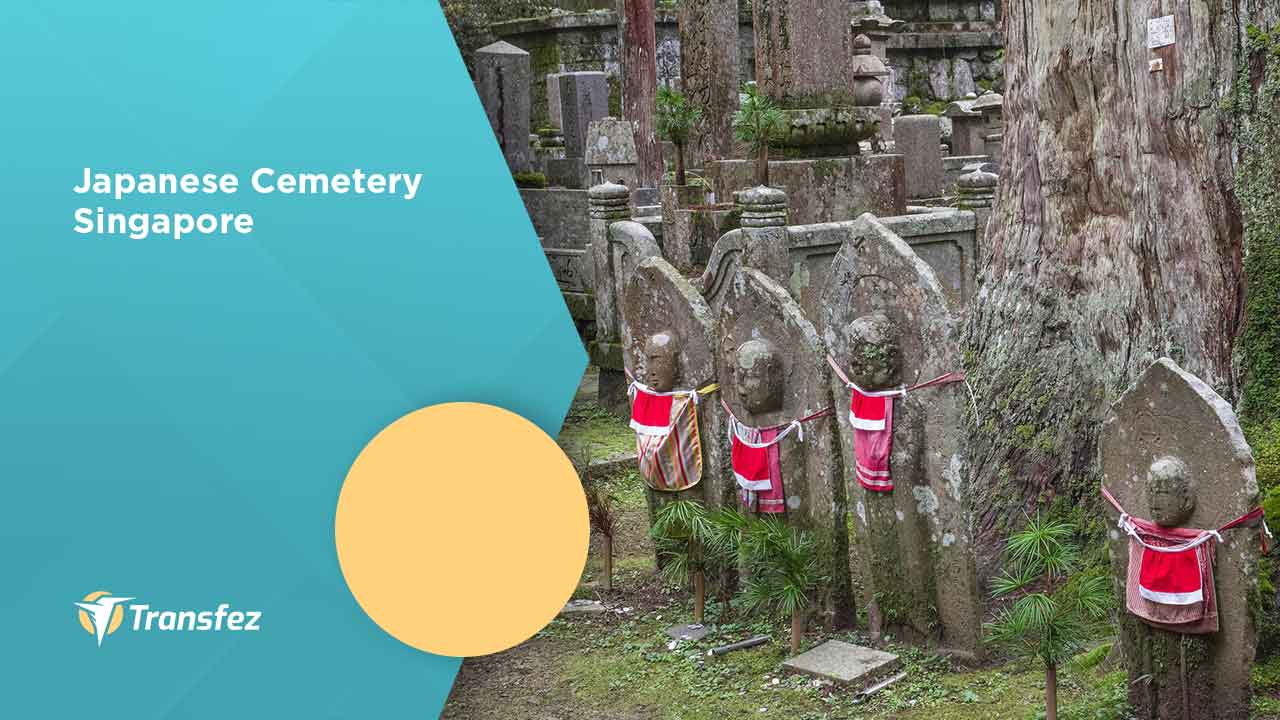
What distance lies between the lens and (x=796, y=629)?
4785mm

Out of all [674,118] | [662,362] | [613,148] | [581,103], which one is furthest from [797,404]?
[581,103]

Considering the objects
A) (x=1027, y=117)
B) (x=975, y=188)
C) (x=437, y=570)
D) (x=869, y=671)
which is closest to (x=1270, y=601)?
(x=869, y=671)

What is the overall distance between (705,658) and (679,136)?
6.29m

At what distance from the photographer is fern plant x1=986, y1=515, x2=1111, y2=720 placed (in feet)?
12.7

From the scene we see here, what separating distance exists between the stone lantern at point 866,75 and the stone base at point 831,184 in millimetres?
773

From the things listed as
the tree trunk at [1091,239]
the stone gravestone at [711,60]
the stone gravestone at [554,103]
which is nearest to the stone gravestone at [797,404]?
the tree trunk at [1091,239]

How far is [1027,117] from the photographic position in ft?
17.6

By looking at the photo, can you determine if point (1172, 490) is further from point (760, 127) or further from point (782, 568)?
point (760, 127)

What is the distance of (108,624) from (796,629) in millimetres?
2400

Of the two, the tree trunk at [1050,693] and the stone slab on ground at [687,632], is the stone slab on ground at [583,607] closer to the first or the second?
the stone slab on ground at [687,632]

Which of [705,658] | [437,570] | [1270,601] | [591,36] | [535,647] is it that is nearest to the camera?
[437,570]

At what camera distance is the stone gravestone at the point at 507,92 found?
41.1ft

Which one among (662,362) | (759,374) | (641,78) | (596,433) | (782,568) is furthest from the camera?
(641,78)

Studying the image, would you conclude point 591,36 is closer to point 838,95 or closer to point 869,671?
point 838,95
